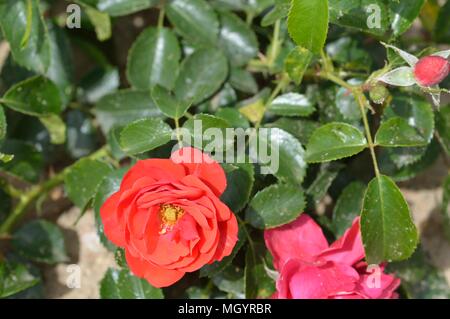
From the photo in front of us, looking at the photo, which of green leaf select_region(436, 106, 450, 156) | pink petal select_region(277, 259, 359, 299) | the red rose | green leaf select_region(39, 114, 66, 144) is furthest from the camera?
green leaf select_region(39, 114, 66, 144)

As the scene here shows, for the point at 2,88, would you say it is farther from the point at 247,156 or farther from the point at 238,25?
the point at 247,156

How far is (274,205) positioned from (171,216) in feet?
0.79

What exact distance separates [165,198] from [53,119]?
1.76 ft

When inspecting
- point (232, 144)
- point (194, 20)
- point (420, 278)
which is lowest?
point (420, 278)

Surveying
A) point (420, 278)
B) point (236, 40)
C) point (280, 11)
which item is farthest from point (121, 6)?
point (420, 278)

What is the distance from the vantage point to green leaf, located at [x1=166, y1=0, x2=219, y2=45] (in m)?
1.40

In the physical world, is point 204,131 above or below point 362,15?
below

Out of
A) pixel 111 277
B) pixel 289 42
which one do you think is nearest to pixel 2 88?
→ pixel 111 277

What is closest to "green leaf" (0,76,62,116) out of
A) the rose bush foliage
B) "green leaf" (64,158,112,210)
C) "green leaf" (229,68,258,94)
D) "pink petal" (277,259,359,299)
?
the rose bush foliage

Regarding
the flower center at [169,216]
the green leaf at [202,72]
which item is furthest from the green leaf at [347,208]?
the flower center at [169,216]

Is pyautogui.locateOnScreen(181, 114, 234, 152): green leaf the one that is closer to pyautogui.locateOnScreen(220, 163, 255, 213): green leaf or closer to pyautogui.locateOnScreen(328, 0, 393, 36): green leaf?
pyautogui.locateOnScreen(220, 163, 255, 213): green leaf

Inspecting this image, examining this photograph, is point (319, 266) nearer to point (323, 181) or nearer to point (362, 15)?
point (323, 181)

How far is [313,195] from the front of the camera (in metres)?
1.31

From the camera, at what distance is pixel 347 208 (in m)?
1.36
